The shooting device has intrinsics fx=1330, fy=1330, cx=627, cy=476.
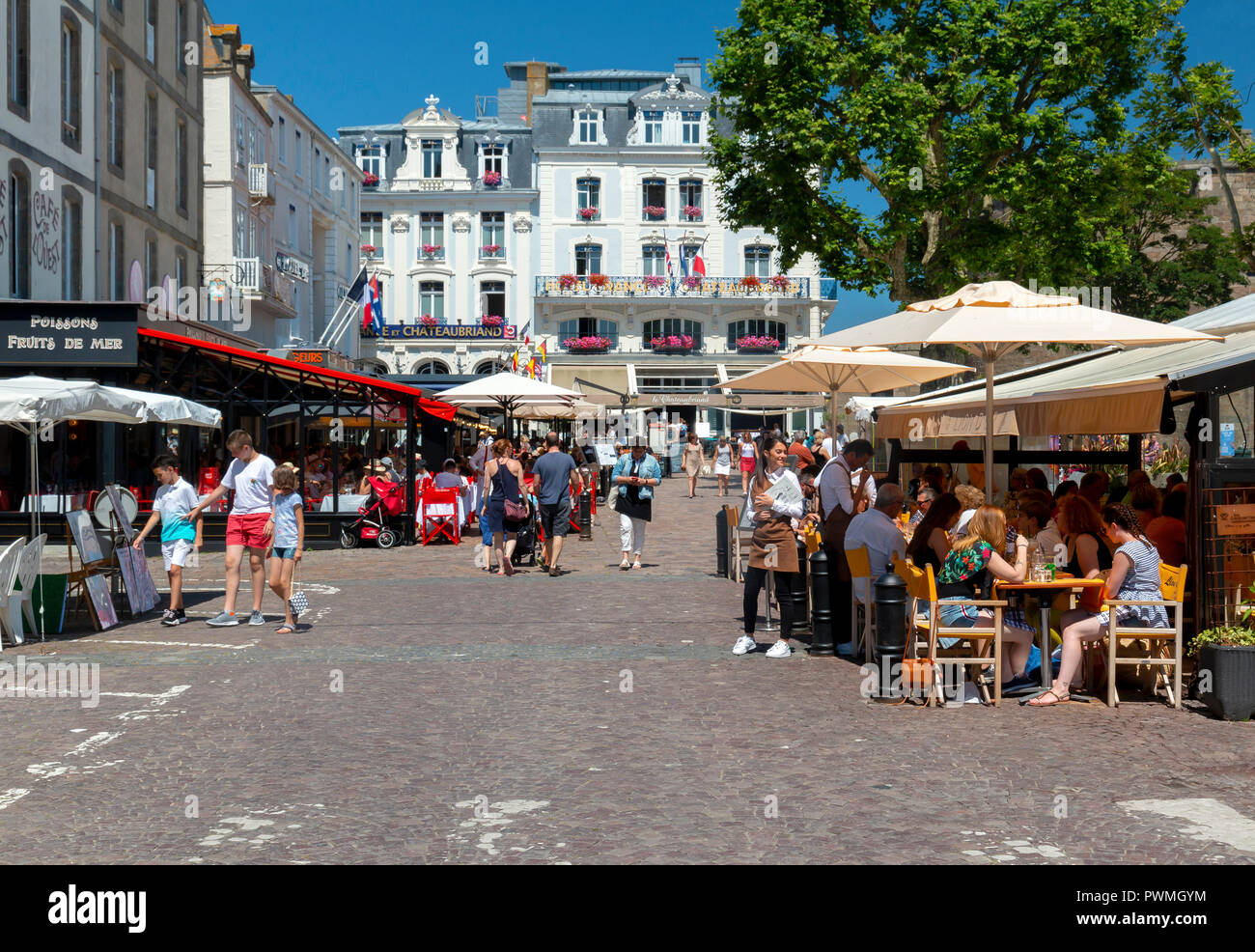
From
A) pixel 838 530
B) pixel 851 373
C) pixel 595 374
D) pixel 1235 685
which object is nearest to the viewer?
pixel 1235 685

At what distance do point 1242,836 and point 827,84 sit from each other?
23.2 m

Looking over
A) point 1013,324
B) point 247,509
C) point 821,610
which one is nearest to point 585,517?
point 247,509

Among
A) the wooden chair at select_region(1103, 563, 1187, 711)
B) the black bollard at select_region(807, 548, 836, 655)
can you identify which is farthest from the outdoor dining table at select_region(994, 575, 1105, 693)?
the black bollard at select_region(807, 548, 836, 655)

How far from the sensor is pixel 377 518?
70.2 ft

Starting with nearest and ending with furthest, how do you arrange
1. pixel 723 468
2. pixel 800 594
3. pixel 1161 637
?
1. pixel 1161 637
2. pixel 800 594
3. pixel 723 468

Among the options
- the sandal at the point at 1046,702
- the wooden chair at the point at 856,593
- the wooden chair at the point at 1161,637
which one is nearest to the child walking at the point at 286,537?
the wooden chair at the point at 856,593

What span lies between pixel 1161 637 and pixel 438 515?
14.9 metres

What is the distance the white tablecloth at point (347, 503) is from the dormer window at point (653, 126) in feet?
139

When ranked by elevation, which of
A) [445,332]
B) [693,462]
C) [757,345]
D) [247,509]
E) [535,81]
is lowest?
[247,509]

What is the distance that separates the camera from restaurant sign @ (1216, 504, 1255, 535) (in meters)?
8.55

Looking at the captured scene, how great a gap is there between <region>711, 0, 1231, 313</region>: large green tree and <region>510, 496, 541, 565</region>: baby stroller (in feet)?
37.1

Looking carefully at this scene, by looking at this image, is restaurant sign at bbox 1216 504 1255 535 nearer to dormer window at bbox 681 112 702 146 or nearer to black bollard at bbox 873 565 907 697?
black bollard at bbox 873 565 907 697

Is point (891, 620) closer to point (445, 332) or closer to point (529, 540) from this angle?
point (529, 540)
